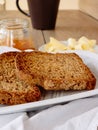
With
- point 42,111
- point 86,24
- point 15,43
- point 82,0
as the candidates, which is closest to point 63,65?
point 42,111

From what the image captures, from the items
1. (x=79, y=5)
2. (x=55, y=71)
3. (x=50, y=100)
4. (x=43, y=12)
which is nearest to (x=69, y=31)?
(x=43, y=12)

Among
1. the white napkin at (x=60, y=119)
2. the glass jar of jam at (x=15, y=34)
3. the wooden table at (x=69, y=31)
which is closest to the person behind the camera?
the white napkin at (x=60, y=119)

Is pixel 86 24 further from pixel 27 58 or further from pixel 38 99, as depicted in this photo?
pixel 38 99

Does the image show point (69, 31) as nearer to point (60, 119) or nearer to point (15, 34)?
point (15, 34)

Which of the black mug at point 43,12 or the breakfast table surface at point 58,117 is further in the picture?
the black mug at point 43,12

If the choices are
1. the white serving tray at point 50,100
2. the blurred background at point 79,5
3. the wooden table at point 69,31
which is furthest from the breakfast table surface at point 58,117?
the blurred background at point 79,5

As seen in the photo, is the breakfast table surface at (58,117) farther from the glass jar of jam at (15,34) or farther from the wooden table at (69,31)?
the wooden table at (69,31)

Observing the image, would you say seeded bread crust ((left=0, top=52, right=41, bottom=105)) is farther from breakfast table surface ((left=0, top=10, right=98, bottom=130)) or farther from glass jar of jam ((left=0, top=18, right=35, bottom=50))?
glass jar of jam ((left=0, top=18, right=35, bottom=50))
